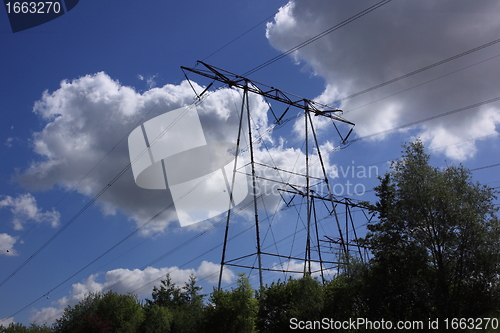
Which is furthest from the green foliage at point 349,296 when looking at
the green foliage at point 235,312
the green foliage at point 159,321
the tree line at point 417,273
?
the green foliage at point 159,321

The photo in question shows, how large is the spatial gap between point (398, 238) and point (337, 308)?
740cm

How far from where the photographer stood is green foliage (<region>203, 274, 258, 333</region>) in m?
33.3

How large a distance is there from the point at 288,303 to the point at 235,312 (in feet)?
17.1

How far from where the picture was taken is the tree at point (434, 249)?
25.1 m

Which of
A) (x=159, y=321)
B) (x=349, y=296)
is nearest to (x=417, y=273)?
(x=349, y=296)

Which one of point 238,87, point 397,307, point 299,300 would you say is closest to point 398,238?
point 397,307

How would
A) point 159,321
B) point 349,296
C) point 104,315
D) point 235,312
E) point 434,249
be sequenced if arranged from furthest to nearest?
point 104,315, point 159,321, point 235,312, point 349,296, point 434,249

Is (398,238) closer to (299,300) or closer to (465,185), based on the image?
(465,185)

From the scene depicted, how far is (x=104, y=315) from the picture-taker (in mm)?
50531

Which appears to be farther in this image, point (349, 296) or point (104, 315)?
point (104, 315)

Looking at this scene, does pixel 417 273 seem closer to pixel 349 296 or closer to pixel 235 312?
pixel 349 296

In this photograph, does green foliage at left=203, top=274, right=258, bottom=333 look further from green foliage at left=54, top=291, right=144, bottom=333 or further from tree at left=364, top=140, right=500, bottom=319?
green foliage at left=54, top=291, right=144, bottom=333

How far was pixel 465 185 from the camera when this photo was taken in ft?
89.9

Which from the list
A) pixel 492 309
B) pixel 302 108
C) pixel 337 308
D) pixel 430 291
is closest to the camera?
pixel 492 309
